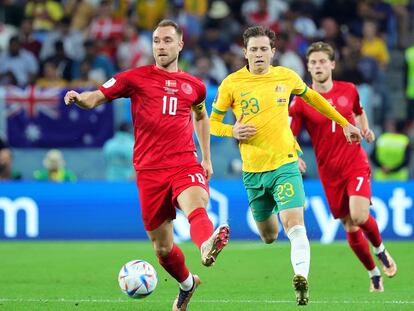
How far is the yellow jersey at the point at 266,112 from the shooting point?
993cm

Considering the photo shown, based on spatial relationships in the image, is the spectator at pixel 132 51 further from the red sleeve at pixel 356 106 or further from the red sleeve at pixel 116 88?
the red sleeve at pixel 116 88

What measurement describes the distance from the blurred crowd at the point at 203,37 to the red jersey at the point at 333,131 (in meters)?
8.23

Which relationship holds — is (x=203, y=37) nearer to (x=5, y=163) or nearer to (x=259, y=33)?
(x=5, y=163)

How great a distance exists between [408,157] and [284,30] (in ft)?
13.3

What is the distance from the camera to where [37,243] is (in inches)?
688

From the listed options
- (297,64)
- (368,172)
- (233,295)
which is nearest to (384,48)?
(297,64)

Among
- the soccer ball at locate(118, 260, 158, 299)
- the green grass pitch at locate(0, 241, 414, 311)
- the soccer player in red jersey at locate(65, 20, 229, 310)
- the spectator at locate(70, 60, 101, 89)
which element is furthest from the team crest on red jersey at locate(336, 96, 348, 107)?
the spectator at locate(70, 60, 101, 89)

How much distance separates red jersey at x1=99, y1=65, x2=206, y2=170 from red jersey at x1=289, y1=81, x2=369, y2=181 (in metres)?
2.59

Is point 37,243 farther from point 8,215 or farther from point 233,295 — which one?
point 233,295

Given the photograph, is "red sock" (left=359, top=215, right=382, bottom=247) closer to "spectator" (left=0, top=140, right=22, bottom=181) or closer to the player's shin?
the player's shin

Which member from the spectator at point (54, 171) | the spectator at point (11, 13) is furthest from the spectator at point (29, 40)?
the spectator at point (54, 171)

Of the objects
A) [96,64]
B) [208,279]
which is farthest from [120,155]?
[208,279]

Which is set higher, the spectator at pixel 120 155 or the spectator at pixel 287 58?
the spectator at pixel 287 58

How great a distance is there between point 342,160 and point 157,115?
3.19m
